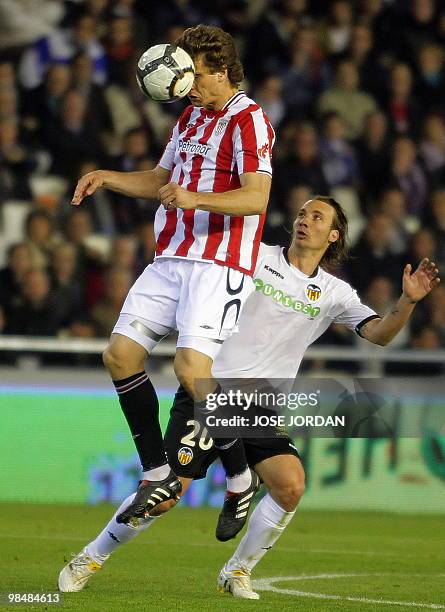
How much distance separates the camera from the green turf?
626 cm

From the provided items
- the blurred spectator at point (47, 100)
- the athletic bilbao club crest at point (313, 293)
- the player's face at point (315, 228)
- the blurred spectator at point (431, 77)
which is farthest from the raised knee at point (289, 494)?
the blurred spectator at point (431, 77)

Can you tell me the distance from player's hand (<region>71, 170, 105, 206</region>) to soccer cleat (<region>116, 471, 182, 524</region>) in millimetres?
1342

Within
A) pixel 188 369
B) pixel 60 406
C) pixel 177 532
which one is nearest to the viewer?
pixel 188 369

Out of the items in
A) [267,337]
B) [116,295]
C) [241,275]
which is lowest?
[116,295]

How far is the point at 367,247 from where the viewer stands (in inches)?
496

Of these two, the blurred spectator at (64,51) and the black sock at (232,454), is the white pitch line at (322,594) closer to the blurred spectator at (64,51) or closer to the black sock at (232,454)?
the black sock at (232,454)

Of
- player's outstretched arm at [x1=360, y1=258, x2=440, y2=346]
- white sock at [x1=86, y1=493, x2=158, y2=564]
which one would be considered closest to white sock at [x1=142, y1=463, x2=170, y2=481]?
white sock at [x1=86, y1=493, x2=158, y2=564]

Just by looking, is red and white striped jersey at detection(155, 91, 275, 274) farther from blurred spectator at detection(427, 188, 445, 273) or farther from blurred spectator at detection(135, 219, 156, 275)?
blurred spectator at detection(427, 188, 445, 273)

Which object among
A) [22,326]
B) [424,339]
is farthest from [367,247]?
[22,326]

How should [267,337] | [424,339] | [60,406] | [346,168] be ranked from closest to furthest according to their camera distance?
[267,337] → [60,406] → [424,339] → [346,168]

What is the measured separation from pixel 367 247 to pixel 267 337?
5495 mm

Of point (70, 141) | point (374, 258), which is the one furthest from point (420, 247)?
point (70, 141)

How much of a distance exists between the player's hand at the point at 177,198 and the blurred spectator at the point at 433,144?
8732 millimetres

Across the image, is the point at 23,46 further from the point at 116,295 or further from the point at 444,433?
the point at 444,433
